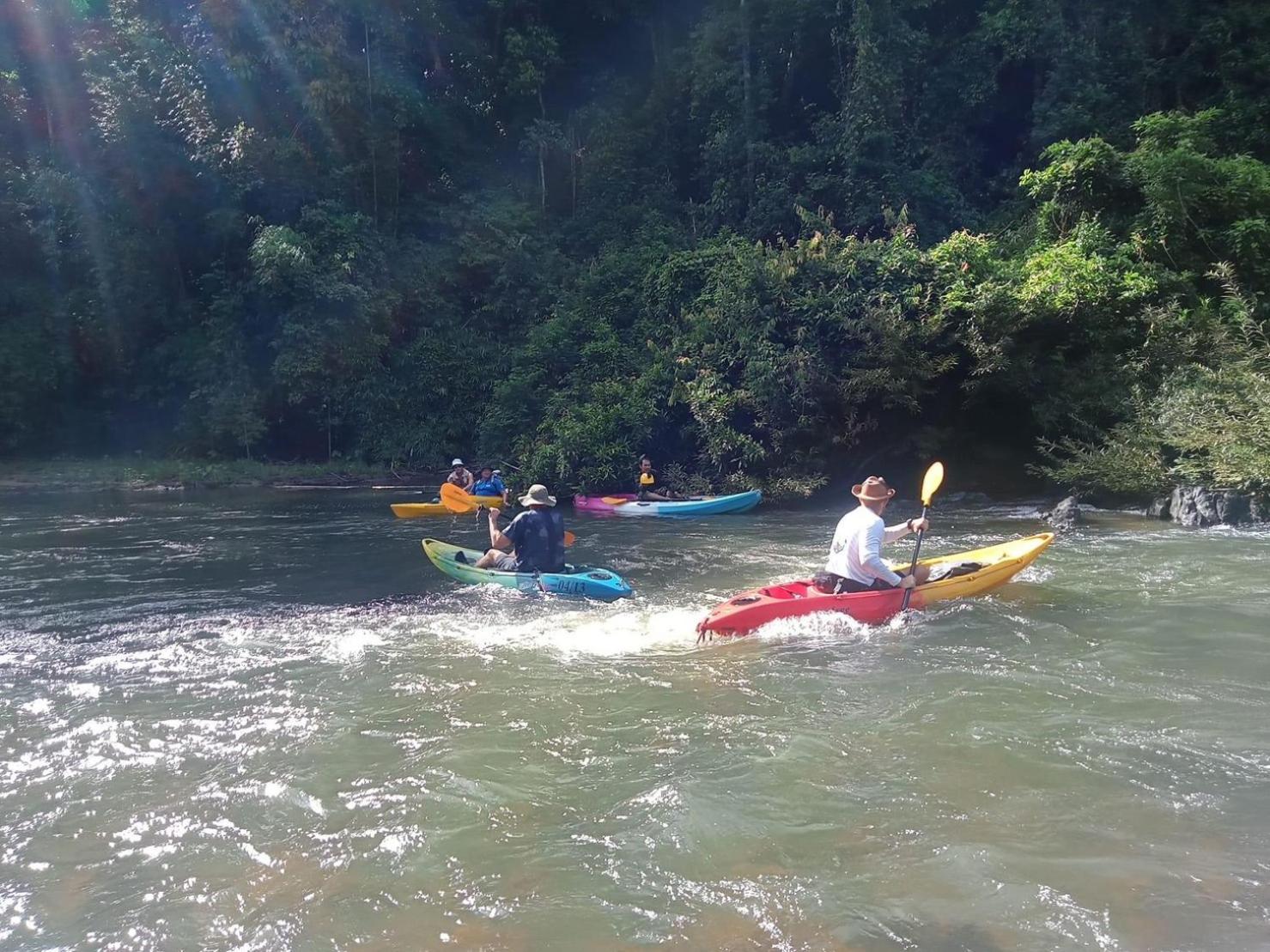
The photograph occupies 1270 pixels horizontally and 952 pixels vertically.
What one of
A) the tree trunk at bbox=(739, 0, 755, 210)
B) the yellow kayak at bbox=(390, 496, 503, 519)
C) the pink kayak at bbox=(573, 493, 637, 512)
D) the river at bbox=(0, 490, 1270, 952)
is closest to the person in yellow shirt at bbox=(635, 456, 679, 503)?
the pink kayak at bbox=(573, 493, 637, 512)

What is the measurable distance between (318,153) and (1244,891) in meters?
24.7

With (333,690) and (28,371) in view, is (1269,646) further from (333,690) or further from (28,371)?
(28,371)

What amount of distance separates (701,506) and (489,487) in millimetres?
3520

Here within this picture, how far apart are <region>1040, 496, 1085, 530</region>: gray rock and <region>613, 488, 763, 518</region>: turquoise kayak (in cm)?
470

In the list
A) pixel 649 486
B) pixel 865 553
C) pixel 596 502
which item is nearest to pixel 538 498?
pixel 865 553

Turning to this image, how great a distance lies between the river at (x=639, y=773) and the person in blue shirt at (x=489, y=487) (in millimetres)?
6268

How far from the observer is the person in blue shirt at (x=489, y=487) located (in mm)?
15781

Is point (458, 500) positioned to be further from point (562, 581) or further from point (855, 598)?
point (855, 598)

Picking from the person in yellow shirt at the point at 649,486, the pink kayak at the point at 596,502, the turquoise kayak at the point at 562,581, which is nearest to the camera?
the turquoise kayak at the point at 562,581

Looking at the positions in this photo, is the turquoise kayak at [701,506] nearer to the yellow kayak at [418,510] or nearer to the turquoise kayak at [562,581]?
the yellow kayak at [418,510]

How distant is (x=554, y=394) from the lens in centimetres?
1980

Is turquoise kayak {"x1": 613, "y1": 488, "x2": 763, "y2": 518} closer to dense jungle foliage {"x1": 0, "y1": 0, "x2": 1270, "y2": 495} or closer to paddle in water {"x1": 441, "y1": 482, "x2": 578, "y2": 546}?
dense jungle foliage {"x1": 0, "y1": 0, "x2": 1270, "y2": 495}

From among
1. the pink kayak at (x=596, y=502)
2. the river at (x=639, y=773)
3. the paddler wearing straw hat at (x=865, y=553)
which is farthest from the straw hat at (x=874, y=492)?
the pink kayak at (x=596, y=502)

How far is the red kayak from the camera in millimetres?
7688
